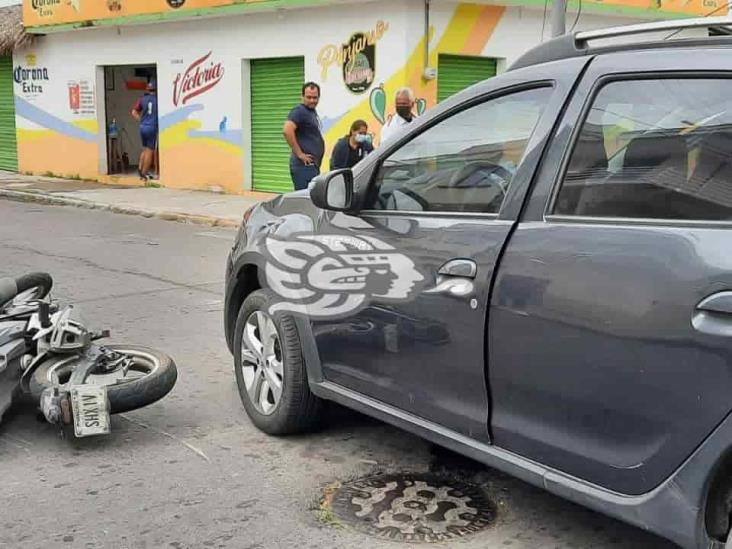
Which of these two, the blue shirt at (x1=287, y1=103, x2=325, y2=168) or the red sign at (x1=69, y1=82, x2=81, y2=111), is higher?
the red sign at (x1=69, y1=82, x2=81, y2=111)

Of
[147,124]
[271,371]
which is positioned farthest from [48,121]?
[271,371]

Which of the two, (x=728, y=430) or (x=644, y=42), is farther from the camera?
(x=644, y=42)

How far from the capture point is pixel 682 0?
17750mm

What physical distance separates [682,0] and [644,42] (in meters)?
16.1

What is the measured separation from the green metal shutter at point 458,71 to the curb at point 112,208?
163 inches

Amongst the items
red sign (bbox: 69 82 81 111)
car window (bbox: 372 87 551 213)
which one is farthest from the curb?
car window (bbox: 372 87 551 213)

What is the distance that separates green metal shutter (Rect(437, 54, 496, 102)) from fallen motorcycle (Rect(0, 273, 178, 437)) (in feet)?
35.1

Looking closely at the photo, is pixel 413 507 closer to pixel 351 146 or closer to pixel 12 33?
pixel 351 146

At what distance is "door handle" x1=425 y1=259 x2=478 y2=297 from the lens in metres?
3.32

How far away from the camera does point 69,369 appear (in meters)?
4.57

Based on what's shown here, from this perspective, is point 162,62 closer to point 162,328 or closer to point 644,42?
point 162,328

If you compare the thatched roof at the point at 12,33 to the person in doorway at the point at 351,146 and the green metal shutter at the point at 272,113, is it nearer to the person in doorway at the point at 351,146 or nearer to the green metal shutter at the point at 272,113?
the green metal shutter at the point at 272,113

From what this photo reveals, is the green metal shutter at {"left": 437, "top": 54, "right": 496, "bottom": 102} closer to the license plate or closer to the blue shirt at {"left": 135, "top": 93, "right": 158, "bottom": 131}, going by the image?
the blue shirt at {"left": 135, "top": 93, "right": 158, "bottom": 131}

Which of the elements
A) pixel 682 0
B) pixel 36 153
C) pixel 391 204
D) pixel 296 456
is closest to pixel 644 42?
pixel 391 204
